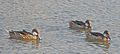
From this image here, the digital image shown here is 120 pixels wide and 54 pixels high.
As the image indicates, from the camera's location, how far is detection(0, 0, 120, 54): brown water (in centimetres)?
2694

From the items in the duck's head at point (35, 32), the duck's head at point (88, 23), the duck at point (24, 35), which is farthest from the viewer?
the duck's head at point (88, 23)

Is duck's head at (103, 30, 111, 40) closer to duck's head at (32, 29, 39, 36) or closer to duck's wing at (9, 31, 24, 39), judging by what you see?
duck's head at (32, 29, 39, 36)

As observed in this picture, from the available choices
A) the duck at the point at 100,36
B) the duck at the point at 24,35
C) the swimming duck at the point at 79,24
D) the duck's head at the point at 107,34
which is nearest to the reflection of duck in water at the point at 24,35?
the duck at the point at 24,35

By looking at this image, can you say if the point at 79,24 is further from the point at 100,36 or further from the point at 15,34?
the point at 15,34

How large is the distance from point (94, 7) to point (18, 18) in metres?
Answer: 6.14

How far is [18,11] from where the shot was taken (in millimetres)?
35375

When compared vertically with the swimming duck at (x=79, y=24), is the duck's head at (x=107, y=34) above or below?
below

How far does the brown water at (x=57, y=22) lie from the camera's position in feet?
88.4

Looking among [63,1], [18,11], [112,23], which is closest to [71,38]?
[112,23]

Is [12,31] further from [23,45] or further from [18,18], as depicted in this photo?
[18,18]

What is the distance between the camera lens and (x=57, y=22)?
32.4 metres

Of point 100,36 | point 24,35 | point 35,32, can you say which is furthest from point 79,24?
point 24,35

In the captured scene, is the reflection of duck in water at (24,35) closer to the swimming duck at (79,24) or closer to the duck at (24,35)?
the duck at (24,35)

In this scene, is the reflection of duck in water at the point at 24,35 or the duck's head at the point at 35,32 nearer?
the reflection of duck in water at the point at 24,35
